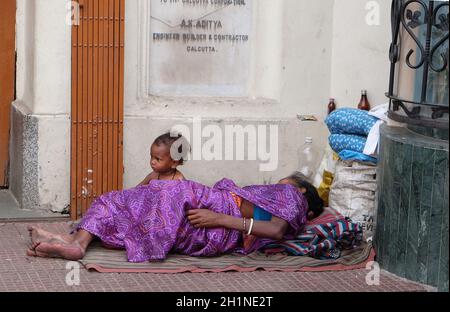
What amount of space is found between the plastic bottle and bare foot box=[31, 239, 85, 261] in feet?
7.29

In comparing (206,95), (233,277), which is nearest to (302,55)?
(206,95)

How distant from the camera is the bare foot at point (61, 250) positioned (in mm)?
6117

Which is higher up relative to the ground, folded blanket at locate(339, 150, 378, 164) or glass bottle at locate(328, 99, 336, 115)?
glass bottle at locate(328, 99, 336, 115)

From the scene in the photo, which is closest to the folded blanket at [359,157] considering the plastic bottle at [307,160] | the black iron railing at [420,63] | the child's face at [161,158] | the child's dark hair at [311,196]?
the child's dark hair at [311,196]

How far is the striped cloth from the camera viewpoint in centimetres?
637

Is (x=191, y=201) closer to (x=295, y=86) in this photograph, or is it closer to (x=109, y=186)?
(x=109, y=186)

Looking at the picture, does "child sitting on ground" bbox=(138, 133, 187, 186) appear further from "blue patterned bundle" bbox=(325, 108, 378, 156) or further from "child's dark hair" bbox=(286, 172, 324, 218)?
"blue patterned bundle" bbox=(325, 108, 378, 156)

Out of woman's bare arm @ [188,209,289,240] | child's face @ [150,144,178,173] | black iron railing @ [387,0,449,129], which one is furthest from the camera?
child's face @ [150,144,178,173]

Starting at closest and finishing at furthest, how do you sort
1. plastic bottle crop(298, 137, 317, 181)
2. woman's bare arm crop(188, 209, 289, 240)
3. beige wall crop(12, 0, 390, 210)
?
woman's bare arm crop(188, 209, 289, 240)
beige wall crop(12, 0, 390, 210)
plastic bottle crop(298, 137, 317, 181)

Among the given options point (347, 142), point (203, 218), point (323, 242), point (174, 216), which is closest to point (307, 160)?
point (347, 142)

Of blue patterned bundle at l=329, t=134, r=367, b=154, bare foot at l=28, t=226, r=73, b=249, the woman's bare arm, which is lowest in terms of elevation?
bare foot at l=28, t=226, r=73, b=249

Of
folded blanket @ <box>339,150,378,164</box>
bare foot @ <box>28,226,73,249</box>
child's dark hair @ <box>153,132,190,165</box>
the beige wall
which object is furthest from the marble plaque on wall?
bare foot @ <box>28,226,73,249</box>

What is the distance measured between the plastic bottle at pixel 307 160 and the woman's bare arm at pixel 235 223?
148 centimetres
